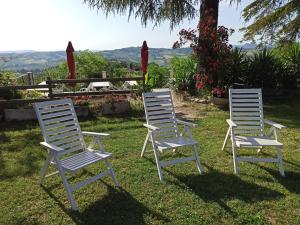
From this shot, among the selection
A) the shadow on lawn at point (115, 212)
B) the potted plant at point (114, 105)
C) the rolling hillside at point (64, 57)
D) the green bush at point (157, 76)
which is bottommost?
the shadow on lawn at point (115, 212)

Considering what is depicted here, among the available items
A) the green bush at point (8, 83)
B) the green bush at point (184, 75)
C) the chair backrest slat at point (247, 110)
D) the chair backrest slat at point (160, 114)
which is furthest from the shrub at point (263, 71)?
the green bush at point (8, 83)

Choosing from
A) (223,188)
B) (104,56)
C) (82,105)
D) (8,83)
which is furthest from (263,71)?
(104,56)

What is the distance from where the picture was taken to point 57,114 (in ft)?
16.2

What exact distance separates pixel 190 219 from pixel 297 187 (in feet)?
5.70

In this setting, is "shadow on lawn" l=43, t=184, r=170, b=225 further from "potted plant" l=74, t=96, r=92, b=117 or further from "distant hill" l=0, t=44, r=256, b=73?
"distant hill" l=0, t=44, r=256, b=73

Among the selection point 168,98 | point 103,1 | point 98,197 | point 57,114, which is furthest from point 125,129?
point 103,1

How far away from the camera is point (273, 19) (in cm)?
1162

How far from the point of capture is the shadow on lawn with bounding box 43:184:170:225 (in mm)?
3732

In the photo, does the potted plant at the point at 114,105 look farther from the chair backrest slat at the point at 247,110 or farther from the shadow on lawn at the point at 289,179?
the shadow on lawn at the point at 289,179

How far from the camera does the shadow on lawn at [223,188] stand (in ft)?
13.7

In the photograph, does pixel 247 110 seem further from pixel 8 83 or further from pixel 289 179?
pixel 8 83

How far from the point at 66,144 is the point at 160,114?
1704mm

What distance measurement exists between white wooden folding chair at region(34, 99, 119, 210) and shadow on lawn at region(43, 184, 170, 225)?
0.20 meters

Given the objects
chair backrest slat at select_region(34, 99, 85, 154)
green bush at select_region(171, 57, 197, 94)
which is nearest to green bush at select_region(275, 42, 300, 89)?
green bush at select_region(171, 57, 197, 94)
